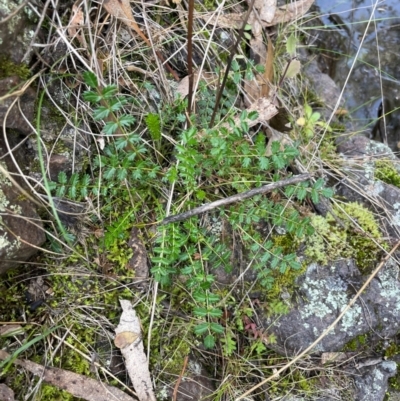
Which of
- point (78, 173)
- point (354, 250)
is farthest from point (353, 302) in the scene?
point (78, 173)

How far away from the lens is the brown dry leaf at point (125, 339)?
2350mm

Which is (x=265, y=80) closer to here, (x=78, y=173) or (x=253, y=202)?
(x=253, y=202)

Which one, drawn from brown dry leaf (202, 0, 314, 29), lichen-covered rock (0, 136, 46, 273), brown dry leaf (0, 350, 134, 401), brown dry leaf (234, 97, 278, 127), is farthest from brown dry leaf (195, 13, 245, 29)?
brown dry leaf (0, 350, 134, 401)

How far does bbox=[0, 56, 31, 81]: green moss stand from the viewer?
2228 millimetres

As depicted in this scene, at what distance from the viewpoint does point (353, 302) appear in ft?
8.65

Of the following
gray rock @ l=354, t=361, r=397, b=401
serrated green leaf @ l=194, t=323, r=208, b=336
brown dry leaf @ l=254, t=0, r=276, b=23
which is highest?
brown dry leaf @ l=254, t=0, r=276, b=23

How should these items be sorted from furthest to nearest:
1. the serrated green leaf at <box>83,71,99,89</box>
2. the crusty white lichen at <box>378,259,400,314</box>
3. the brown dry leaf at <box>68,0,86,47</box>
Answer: the crusty white lichen at <box>378,259,400,314</box>
the brown dry leaf at <box>68,0,86,47</box>
the serrated green leaf at <box>83,71,99,89</box>

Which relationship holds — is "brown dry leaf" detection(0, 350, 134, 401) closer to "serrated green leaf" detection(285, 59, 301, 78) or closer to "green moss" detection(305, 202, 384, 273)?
"green moss" detection(305, 202, 384, 273)

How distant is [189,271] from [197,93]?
41.7 inches

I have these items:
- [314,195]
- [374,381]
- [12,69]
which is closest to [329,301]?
[374,381]

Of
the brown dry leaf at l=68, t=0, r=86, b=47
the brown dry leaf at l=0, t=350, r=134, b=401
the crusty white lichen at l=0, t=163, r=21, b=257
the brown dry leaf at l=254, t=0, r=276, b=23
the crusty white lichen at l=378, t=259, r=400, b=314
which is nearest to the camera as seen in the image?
the crusty white lichen at l=0, t=163, r=21, b=257

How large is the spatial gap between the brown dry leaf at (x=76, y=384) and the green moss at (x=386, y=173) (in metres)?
2.14

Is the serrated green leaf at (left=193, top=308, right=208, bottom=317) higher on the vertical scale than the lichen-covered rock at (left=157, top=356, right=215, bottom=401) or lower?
higher

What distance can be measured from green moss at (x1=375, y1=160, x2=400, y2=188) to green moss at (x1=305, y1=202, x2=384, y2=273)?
1.25ft
